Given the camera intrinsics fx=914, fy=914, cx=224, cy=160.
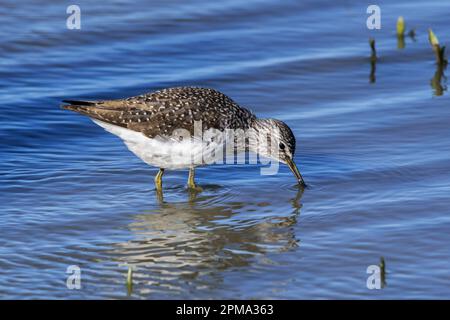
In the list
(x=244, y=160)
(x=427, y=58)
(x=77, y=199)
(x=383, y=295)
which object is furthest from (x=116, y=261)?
(x=427, y=58)

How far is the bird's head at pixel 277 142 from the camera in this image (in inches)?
449

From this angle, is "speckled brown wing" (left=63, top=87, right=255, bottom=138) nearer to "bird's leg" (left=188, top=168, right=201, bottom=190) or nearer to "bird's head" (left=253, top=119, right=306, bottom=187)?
"bird's head" (left=253, top=119, right=306, bottom=187)

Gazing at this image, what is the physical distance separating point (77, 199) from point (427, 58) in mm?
7153

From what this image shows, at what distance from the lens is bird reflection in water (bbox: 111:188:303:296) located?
8.70m

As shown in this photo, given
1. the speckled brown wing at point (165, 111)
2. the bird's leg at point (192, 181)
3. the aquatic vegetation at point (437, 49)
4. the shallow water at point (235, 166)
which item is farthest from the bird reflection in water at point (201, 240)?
the aquatic vegetation at point (437, 49)

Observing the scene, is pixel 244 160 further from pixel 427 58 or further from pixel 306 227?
pixel 427 58

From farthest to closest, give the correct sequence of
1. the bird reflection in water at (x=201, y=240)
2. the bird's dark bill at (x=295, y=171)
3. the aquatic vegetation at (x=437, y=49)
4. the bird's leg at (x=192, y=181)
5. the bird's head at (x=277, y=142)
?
1. the aquatic vegetation at (x=437, y=49)
2. the bird's head at (x=277, y=142)
3. the bird's dark bill at (x=295, y=171)
4. the bird's leg at (x=192, y=181)
5. the bird reflection in water at (x=201, y=240)

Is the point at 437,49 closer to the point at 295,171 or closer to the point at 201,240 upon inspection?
the point at 295,171

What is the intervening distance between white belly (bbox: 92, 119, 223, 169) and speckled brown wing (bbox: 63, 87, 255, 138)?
0.08 m

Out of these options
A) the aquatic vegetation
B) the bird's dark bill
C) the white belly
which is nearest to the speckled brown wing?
the white belly

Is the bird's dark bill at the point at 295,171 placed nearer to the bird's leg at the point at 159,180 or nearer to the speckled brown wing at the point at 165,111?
the speckled brown wing at the point at 165,111

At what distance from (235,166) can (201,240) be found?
2474 millimetres

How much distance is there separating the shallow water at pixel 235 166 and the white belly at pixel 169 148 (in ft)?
1.70
